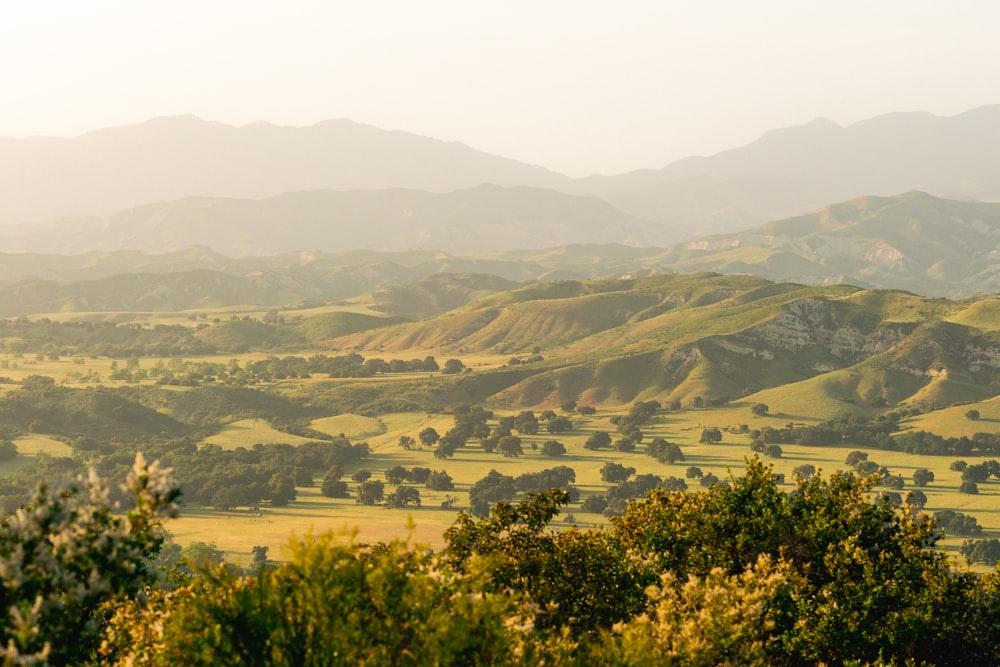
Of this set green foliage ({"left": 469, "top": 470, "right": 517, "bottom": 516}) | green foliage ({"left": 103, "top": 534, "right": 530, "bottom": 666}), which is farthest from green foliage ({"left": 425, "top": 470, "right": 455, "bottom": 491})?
green foliage ({"left": 103, "top": 534, "right": 530, "bottom": 666})

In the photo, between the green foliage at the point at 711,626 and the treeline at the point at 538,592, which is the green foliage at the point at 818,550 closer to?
the treeline at the point at 538,592

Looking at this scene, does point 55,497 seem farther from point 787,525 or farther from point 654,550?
point 787,525

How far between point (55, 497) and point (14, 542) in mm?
2160

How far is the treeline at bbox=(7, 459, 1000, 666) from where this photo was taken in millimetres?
22594

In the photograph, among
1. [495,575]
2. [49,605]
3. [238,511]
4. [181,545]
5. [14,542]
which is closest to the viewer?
[49,605]

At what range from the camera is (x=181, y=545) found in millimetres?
145750

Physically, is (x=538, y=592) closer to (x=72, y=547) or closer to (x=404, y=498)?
(x=72, y=547)

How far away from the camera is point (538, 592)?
143 feet

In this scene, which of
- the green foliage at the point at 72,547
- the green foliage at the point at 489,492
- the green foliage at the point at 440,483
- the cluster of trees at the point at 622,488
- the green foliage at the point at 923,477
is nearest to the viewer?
the green foliage at the point at 72,547

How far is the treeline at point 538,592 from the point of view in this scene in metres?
22.6

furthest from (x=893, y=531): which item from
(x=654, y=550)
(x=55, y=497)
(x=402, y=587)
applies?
(x=55, y=497)

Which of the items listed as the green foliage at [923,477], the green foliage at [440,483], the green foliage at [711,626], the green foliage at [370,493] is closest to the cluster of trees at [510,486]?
the green foliage at [440,483]


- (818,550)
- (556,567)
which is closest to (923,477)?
(818,550)

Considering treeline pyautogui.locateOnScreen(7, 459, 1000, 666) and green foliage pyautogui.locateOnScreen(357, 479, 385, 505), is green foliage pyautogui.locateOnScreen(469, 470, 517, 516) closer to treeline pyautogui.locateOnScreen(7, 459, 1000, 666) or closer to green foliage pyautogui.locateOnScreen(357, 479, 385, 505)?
Answer: green foliage pyautogui.locateOnScreen(357, 479, 385, 505)
